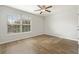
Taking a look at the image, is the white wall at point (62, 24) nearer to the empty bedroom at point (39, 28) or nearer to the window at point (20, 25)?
the empty bedroom at point (39, 28)

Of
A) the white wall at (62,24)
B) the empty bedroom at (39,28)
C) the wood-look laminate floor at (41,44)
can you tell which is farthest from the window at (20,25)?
the white wall at (62,24)

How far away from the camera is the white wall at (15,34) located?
249 centimetres

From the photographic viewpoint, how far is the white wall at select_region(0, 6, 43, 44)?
249 cm

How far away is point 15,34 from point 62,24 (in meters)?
1.55

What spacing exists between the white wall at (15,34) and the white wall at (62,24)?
252 mm

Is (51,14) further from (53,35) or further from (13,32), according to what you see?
(13,32)

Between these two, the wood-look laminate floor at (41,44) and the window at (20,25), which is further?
the wood-look laminate floor at (41,44)

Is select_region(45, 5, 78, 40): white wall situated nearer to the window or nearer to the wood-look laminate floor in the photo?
the wood-look laminate floor

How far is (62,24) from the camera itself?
8.80 feet

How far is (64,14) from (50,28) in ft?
2.02

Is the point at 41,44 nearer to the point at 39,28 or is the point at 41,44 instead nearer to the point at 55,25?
the point at 39,28

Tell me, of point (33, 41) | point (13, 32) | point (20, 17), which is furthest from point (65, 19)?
point (13, 32)

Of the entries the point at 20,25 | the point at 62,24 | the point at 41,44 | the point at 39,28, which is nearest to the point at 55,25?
the point at 62,24

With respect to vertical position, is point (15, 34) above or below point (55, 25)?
below
